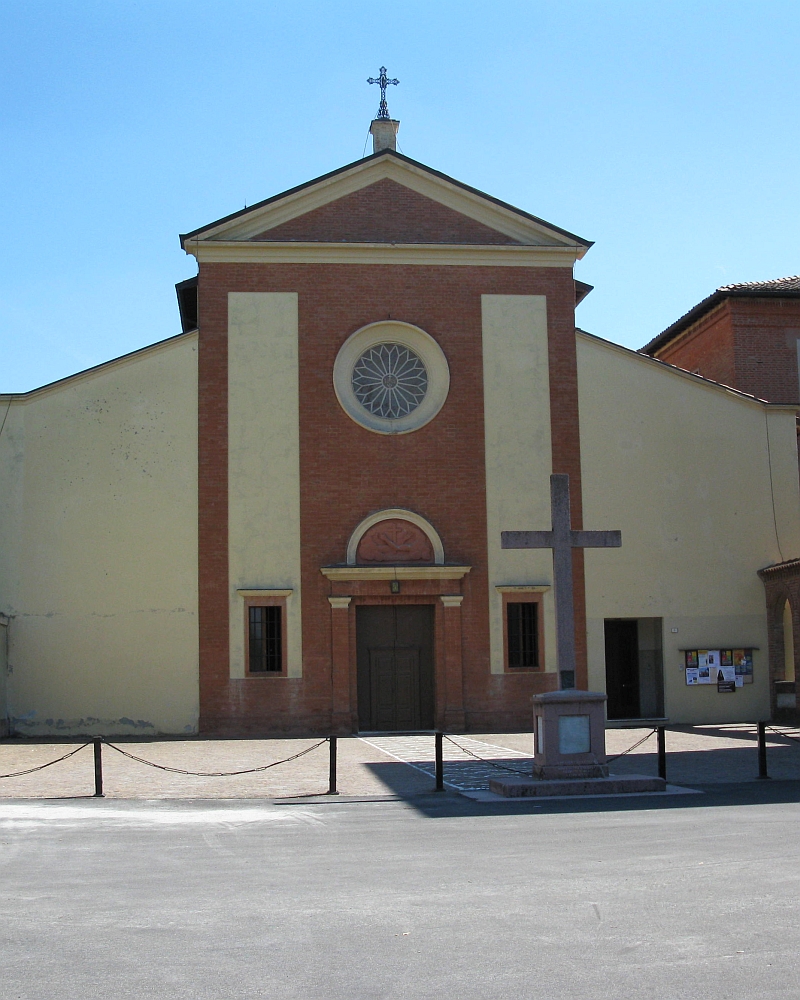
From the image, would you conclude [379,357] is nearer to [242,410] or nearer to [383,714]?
[242,410]

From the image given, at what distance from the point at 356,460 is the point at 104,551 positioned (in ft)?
18.5

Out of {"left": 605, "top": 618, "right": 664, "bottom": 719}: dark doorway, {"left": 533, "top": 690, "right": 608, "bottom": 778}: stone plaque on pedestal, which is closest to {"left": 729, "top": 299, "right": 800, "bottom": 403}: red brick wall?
{"left": 605, "top": 618, "right": 664, "bottom": 719}: dark doorway

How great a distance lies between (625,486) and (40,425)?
12.7 m

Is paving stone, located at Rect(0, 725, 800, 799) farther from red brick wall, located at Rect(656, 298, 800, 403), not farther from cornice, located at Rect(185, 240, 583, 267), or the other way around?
red brick wall, located at Rect(656, 298, 800, 403)

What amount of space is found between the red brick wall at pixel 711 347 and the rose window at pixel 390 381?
997 cm

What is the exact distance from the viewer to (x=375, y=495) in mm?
25406

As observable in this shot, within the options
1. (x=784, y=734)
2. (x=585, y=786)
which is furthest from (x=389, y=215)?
(x=585, y=786)

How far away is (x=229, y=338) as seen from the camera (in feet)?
83.7

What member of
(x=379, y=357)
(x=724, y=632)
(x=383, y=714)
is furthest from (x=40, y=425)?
(x=724, y=632)

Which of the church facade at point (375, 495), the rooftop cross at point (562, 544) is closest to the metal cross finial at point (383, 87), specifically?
the church facade at point (375, 495)

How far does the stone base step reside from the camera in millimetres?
13938

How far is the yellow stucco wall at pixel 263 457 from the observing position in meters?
24.9

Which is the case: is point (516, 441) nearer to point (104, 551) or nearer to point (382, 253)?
point (382, 253)

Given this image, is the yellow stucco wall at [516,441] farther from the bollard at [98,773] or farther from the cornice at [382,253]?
the bollard at [98,773]
